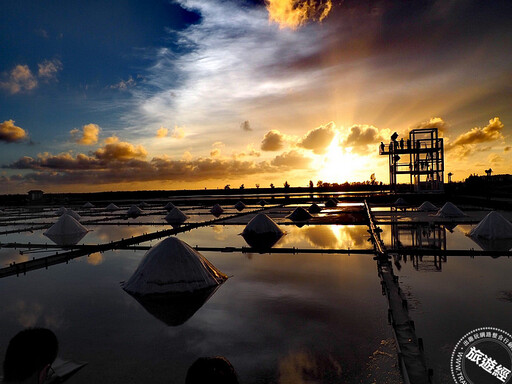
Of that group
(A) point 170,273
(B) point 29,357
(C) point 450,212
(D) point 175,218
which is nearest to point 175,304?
(A) point 170,273

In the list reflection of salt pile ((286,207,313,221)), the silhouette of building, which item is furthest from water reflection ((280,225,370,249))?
the silhouette of building

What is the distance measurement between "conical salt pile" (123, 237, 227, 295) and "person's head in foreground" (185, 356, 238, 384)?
842 cm

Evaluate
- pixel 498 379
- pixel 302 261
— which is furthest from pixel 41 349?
pixel 302 261

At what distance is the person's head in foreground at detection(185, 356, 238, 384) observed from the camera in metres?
5.05

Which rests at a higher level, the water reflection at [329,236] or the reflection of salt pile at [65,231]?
the reflection of salt pile at [65,231]

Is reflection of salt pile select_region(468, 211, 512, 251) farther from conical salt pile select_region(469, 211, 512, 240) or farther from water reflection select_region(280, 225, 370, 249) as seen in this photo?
water reflection select_region(280, 225, 370, 249)

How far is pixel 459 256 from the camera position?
1886 cm

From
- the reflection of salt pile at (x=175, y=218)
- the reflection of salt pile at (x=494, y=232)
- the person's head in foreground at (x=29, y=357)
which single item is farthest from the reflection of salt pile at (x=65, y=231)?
the reflection of salt pile at (x=494, y=232)

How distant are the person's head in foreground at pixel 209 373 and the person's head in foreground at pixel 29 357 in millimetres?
4004

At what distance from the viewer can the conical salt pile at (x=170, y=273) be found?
1332 centimetres

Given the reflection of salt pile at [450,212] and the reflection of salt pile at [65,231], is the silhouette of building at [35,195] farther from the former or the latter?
the reflection of salt pile at [450,212]

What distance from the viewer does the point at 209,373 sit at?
5.11 meters

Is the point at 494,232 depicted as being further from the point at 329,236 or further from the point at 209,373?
the point at 209,373

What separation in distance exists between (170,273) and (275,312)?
492 cm
